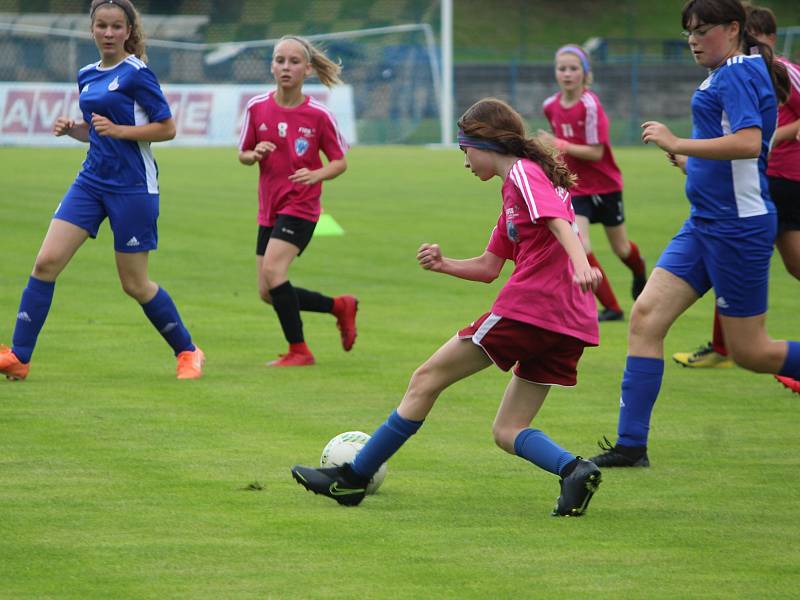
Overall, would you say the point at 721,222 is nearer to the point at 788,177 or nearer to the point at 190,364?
the point at 788,177

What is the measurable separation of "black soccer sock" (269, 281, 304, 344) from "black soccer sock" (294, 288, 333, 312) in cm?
33

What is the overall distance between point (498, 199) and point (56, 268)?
14359 millimetres

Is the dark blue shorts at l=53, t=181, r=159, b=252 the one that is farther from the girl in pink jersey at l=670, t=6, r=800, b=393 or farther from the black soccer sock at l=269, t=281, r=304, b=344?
the girl in pink jersey at l=670, t=6, r=800, b=393

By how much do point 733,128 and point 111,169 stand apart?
379cm

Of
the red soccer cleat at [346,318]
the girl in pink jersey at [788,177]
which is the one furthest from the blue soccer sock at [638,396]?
the red soccer cleat at [346,318]

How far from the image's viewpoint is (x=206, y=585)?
14.9ft

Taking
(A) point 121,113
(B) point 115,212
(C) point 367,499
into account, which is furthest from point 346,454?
(A) point 121,113

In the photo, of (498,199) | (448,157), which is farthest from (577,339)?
(448,157)

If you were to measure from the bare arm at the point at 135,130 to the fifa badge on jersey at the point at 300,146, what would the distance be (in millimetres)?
1195

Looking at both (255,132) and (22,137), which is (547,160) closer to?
(255,132)

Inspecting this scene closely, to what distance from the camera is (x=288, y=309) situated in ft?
30.2

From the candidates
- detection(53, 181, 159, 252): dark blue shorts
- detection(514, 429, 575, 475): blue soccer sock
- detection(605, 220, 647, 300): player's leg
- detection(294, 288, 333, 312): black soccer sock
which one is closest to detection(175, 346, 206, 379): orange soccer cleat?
detection(53, 181, 159, 252): dark blue shorts

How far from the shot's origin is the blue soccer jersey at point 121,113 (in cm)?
812

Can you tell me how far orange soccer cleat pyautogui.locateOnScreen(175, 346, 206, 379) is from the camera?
28.1ft
